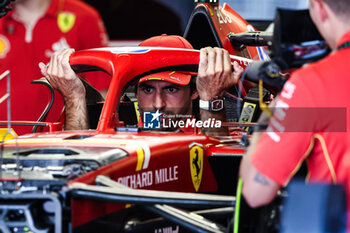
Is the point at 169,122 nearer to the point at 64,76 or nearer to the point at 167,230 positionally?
the point at 64,76

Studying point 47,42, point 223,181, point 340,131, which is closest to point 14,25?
point 47,42

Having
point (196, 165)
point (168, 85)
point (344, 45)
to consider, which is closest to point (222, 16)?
point (168, 85)

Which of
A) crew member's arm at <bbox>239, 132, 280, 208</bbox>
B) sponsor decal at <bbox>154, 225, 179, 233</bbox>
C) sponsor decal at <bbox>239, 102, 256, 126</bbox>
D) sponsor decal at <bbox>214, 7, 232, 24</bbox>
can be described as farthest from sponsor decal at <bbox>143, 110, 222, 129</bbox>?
crew member's arm at <bbox>239, 132, 280, 208</bbox>

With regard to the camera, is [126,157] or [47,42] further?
[47,42]

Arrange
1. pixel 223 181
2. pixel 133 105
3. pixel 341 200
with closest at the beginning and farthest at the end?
pixel 341 200
pixel 223 181
pixel 133 105

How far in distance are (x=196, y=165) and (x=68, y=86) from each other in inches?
42.3

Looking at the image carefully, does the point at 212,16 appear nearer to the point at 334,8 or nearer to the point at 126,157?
the point at 126,157

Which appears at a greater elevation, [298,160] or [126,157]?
[298,160]

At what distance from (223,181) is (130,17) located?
1151 millimetres

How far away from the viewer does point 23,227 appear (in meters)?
2.52

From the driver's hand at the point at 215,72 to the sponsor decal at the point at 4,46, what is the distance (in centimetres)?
111

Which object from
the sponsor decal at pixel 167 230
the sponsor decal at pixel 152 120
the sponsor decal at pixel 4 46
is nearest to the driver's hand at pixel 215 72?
the sponsor decal at pixel 152 120

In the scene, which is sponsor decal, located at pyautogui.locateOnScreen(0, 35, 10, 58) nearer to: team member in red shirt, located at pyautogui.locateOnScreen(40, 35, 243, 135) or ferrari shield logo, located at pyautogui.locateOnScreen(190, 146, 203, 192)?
team member in red shirt, located at pyautogui.locateOnScreen(40, 35, 243, 135)

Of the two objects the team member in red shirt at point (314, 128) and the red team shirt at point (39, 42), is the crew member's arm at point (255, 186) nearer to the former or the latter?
the team member in red shirt at point (314, 128)
